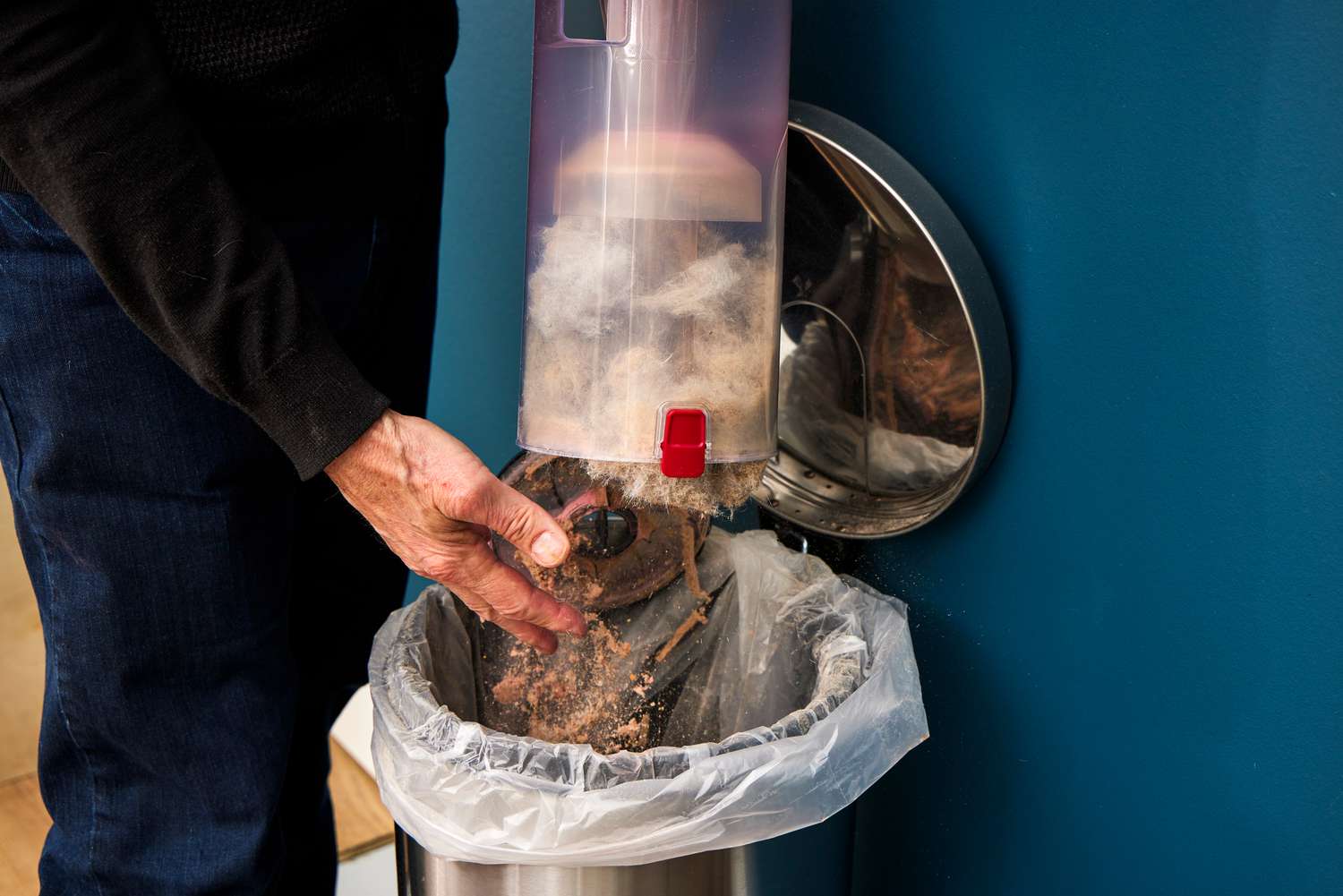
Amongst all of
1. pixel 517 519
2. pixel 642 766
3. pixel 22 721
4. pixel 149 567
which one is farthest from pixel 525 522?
pixel 22 721

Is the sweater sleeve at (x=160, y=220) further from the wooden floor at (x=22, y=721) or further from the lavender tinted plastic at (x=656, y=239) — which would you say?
the wooden floor at (x=22, y=721)

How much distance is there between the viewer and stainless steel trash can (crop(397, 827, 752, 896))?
71 centimetres

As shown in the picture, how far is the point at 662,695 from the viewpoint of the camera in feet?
3.11

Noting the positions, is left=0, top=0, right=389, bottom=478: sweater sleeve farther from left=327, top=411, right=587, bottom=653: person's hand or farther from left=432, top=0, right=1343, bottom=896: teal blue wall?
left=432, top=0, right=1343, bottom=896: teal blue wall

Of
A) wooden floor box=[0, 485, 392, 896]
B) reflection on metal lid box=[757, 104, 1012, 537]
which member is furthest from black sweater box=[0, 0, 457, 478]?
wooden floor box=[0, 485, 392, 896]

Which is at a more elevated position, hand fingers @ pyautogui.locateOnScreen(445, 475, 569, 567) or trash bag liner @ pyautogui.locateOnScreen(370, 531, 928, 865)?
hand fingers @ pyautogui.locateOnScreen(445, 475, 569, 567)

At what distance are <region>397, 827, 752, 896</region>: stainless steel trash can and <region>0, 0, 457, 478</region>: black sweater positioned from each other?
0.29m

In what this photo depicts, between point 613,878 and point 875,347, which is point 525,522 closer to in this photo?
point 613,878

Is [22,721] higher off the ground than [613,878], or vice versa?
[613,878]

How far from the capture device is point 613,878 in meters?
0.71

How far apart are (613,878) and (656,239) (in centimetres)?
39

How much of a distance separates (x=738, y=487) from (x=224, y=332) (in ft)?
1.00

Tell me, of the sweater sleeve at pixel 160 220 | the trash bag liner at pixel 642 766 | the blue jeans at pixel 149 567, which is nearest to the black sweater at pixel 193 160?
the sweater sleeve at pixel 160 220

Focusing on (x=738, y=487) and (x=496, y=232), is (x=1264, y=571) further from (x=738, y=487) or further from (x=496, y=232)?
(x=496, y=232)
